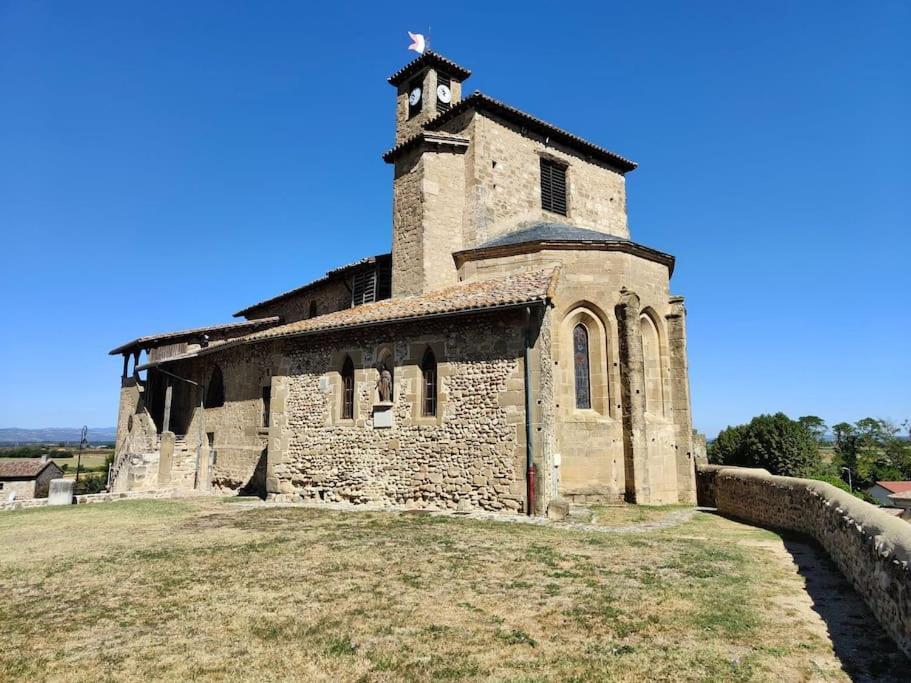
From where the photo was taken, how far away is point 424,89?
23.2 metres

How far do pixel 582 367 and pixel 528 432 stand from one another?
442cm

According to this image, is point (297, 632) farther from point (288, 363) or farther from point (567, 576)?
point (288, 363)

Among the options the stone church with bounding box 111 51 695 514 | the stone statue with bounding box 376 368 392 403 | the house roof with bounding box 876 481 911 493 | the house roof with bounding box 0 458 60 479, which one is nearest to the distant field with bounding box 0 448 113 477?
the house roof with bounding box 0 458 60 479

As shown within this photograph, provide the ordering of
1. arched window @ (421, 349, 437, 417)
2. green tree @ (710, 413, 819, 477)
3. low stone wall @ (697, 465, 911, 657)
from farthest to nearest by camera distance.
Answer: green tree @ (710, 413, 819, 477)
arched window @ (421, 349, 437, 417)
low stone wall @ (697, 465, 911, 657)

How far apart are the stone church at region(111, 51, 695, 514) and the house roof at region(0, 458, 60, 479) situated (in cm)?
3006

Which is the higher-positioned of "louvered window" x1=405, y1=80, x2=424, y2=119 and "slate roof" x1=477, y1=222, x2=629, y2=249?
"louvered window" x1=405, y1=80, x2=424, y2=119

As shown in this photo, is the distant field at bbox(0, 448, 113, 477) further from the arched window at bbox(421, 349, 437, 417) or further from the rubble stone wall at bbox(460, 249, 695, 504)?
the rubble stone wall at bbox(460, 249, 695, 504)

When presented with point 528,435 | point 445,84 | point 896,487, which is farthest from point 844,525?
point 896,487

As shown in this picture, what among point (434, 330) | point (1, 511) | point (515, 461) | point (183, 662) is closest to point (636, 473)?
point (515, 461)

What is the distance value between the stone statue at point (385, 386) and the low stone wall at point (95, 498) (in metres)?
9.58

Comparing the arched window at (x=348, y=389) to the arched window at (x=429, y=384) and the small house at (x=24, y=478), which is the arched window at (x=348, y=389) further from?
the small house at (x=24, y=478)

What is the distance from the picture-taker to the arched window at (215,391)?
69.8 feet

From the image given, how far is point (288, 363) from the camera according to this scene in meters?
16.2

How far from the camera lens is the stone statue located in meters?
14.1
